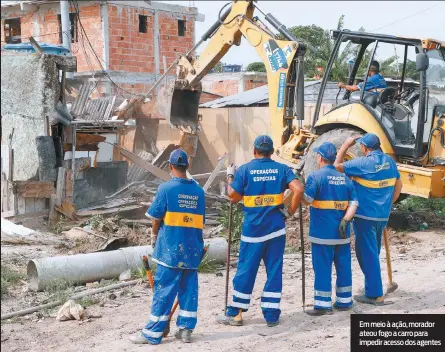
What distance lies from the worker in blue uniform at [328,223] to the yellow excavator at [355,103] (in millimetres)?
3211

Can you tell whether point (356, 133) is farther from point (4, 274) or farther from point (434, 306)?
point (4, 274)

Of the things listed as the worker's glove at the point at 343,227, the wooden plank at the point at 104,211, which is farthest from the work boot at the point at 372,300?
the wooden plank at the point at 104,211

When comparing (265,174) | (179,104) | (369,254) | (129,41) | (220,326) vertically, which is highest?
(129,41)

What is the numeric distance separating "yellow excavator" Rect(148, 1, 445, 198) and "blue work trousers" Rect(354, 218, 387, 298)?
279 cm

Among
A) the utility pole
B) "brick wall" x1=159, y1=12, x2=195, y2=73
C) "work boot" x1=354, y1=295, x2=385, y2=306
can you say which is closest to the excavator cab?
"work boot" x1=354, y1=295, x2=385, y2=306

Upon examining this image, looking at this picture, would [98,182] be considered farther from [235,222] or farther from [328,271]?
[328,271]

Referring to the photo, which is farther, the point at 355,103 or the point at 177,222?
the point at 355,103

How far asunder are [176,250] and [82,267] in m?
2.67

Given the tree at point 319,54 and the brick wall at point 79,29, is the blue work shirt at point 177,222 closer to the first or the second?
the tree at point 319,54

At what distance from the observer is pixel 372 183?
23.9 feet

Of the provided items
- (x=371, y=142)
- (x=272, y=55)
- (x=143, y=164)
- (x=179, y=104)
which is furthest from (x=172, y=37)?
(x=371, y=142)

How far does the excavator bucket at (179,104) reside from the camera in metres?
14.9

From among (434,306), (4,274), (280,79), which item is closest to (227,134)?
(280,79)

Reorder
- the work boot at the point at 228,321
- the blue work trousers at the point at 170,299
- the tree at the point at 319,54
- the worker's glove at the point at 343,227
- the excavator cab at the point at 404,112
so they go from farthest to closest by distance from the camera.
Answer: the tree at the point at 319,54, the excavator cab at the point at 404,112, the worker's glove at the point at 343,227, the work boot at the point at 228,321, the blue work trousers at the point at 170,299
